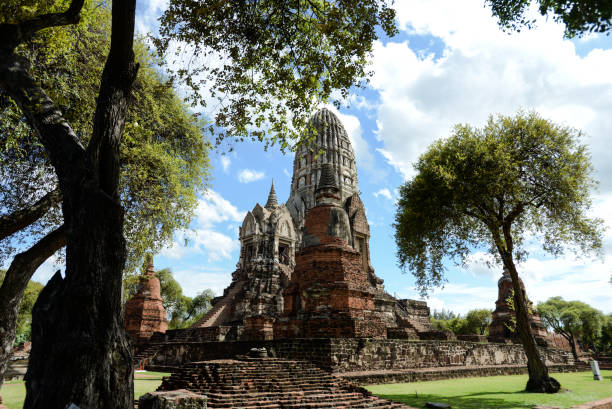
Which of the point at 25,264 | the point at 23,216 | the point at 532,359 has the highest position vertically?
the point at 23,216

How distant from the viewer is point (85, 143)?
30.9 ft

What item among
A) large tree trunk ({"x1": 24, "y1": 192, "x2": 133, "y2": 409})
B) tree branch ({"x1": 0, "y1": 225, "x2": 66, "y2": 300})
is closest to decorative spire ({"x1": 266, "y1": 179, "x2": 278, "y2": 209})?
tree branch ({"x1": 0, "y1": 225, "x2": 66, "y2": 300})

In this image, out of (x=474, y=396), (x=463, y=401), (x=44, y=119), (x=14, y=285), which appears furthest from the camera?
(x=474, y=396)

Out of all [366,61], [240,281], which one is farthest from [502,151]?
[240,281]

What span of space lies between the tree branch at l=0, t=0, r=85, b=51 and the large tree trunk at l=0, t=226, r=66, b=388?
9.36ft

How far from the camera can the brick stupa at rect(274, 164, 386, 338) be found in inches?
448

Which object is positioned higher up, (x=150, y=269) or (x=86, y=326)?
(x=150, y=269)

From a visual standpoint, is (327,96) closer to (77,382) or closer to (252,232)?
(77,382)

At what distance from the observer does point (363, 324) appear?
37.4 feet

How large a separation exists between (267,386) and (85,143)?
7.50 metres

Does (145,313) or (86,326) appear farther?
(145,313)

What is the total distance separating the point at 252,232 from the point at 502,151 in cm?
2174

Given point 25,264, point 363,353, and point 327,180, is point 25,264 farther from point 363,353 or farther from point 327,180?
point 327,180

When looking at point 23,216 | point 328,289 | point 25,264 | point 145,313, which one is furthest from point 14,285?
point 145,313
